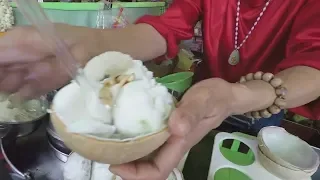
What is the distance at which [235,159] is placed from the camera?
0.55 meters

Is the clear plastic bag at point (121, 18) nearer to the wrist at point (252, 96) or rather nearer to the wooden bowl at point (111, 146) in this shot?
the wrist at point (252, 96)

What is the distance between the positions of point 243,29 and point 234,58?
0.06 meters

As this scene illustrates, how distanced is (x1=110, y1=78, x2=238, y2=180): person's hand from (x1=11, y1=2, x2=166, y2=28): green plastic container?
648 millimetres

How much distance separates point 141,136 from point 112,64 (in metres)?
0.11

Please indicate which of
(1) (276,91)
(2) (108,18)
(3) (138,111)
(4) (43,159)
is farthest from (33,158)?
(2) (108,18)

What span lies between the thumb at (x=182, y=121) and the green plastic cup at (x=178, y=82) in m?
0.25

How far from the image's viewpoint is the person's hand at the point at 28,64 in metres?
0.50

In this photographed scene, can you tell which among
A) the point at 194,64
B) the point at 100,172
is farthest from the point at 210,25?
the point at 100,172

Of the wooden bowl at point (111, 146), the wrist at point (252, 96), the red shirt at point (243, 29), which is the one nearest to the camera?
the wooden bowl at point (111, 146)

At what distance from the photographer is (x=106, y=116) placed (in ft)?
1.27

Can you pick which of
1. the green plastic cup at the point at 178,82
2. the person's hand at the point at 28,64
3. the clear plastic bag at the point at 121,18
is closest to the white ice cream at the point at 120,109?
the person's hand at the point at 28,64

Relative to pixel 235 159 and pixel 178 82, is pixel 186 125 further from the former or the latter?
pixel 178 82

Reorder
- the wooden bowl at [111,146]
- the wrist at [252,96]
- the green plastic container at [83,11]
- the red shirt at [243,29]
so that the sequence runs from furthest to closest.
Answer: the green plastic container at [83,11] < the red shirt at [243,29] < the wrist at [252,96] < the wooden bowl at [111,146]

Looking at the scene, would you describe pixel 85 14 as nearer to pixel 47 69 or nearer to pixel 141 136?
pixel 47 69
